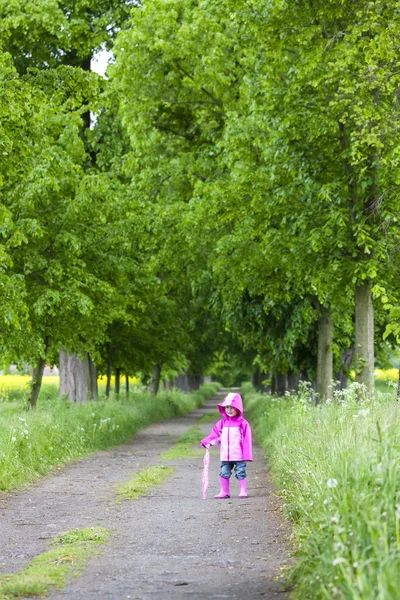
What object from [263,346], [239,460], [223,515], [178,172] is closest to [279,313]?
[263,346]

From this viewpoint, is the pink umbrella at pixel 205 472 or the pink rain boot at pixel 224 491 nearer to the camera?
the pink umbrella at pixel 205 472

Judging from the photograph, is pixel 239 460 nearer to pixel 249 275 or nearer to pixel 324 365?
pixel 249 275

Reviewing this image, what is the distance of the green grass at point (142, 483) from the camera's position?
12914 millimetres

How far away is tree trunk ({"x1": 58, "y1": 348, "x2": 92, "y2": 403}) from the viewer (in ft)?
94.4

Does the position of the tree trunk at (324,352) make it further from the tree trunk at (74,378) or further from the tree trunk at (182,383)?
the tree trunk at (182,383)

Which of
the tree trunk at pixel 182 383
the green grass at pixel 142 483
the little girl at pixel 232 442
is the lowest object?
the green grass at pixel 142 483

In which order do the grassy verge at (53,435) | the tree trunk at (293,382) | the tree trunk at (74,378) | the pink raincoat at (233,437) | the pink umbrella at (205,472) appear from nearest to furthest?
the pink umbrella at (205,472)
the pink raincoat at (233,437)
the grassy verge at (53,435)
the tree trunk at (74,378)
the tree trunk at (293,382)

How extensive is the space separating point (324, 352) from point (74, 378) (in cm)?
897

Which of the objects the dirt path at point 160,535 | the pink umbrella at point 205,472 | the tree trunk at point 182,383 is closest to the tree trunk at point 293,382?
the dirt path at point 160,535

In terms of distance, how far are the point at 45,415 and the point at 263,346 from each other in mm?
10439

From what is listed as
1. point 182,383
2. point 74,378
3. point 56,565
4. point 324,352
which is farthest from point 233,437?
point 182,383

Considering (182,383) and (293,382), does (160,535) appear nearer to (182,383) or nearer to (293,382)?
(293,382)

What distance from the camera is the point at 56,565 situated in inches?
299

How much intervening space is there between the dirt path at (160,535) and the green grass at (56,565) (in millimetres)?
122
